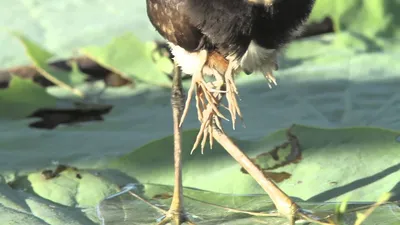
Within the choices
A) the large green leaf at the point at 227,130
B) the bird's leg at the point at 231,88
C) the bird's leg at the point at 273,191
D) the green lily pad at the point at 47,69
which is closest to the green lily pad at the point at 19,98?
the large green leaf at the point at 227,130

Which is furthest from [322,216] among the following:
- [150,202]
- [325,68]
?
[325,68]

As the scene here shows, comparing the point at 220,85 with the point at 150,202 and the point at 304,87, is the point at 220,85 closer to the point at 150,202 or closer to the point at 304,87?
the point at 150,202

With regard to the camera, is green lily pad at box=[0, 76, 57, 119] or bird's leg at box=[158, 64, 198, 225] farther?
green lily pad at box=[0, 76, 57, 119]

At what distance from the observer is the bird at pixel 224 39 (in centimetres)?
126

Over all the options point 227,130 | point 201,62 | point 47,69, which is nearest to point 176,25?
point 201,62

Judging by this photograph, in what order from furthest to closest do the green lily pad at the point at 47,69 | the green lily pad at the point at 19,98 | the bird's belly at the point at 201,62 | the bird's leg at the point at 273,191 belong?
the green lily pad at the point at 47,69 < the green lily pad at the point at 19,98 < the bird's leg at the point at 273,191 < the bird's belly at the point at 201,62

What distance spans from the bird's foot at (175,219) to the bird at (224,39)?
7.6 inches

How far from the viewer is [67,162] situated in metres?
2.03

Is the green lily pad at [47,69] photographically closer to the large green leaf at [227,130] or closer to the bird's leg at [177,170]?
the large green leaf at [227,130]

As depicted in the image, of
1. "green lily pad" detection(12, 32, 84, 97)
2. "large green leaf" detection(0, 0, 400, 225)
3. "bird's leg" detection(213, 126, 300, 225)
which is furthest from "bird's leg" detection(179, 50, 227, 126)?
"green lily pad" detection(12, 32, 84, 97)

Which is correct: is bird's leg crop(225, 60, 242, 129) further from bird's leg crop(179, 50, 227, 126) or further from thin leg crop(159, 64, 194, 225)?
thin leg crop(159, 64, 194, 225)

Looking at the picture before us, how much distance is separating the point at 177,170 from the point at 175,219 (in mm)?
103

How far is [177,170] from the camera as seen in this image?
66.6 inches

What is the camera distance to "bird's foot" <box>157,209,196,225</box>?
1660 mm
